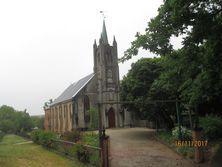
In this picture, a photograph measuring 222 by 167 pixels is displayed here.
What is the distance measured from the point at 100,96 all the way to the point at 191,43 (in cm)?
3687

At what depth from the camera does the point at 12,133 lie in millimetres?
66375

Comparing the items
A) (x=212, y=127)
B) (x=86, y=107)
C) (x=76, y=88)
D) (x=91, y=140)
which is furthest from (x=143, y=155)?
(x=76, y=88)

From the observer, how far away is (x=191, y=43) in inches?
452

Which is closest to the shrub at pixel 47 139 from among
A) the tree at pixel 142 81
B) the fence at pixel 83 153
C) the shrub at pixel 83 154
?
the fence at pixel 83 153

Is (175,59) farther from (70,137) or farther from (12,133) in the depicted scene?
(12,133)

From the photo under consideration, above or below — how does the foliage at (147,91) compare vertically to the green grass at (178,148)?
above

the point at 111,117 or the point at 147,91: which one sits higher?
the point at 147,91

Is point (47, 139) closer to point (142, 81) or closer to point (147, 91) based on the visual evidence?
point (147, 91)

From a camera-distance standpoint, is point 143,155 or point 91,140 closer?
point 143,155

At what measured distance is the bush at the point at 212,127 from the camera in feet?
66.6

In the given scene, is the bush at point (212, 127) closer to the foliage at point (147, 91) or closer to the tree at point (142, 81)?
the foliage at point (147, 91)

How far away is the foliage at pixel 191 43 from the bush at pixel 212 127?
8.02 meters

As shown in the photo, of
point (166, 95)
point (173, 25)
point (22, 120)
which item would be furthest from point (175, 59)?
point (22, 120)

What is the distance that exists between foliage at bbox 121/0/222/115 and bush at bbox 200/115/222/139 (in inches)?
316
